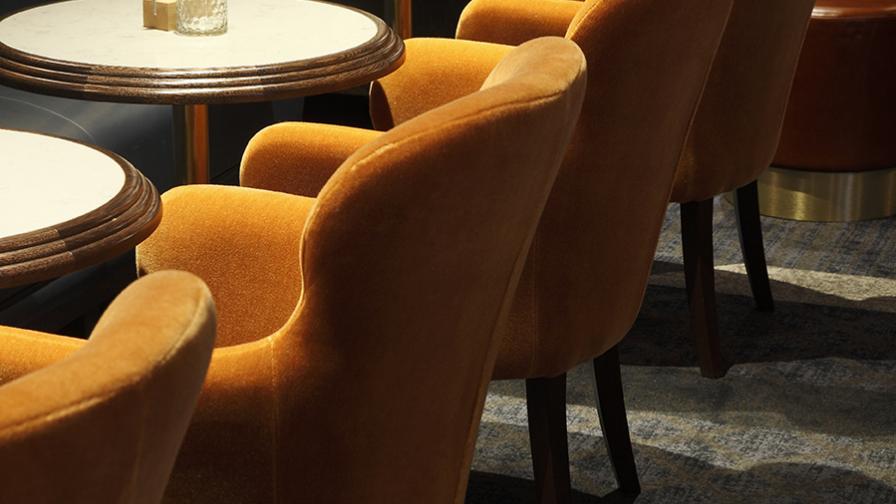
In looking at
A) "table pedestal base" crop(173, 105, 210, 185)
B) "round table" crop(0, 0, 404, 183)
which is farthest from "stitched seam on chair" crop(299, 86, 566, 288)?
"table pedestal base" crop(173, 105, 210, 185)

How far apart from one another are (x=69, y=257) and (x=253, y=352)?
25cm

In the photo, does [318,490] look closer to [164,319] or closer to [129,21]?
[164,319]

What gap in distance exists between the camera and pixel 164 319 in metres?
0.79

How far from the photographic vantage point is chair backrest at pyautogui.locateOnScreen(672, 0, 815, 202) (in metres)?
2.62

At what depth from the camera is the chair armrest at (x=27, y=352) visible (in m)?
1.22

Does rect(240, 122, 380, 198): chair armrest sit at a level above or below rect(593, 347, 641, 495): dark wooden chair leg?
above

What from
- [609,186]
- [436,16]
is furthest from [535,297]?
[436,16]

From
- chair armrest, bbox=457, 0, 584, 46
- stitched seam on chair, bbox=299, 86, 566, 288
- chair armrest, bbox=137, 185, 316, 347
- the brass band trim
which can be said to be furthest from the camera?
the brass band trim

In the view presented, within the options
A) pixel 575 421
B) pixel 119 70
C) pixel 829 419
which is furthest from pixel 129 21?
pixel 829 419

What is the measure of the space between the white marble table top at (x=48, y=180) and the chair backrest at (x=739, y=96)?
4.29ft

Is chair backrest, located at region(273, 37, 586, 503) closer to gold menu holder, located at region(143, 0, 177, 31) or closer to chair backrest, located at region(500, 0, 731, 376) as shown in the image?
chair backrest, located at region(500, 0, 731, 376)

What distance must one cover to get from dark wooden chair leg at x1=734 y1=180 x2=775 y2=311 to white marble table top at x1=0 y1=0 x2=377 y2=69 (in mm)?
975

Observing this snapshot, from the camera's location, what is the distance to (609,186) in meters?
1.88

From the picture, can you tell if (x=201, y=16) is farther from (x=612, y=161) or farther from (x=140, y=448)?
(x=140, y=448)
